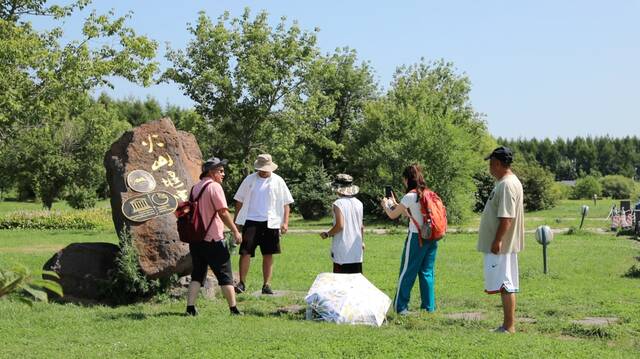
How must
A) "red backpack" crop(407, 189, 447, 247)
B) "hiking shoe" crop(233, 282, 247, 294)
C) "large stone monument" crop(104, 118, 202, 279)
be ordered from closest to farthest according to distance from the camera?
"red backpack" crop(407, 189, 447, 247), "large stone monument" crop(104, 118, 202, 279), "hiking shoe" crop(233, 282, 247, 294)

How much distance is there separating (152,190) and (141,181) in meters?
0.22

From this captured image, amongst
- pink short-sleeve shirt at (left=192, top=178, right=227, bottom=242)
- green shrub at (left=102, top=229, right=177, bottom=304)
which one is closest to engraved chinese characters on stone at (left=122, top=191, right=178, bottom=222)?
green shrub at (left=102, top=229, right=177, bottom=304)

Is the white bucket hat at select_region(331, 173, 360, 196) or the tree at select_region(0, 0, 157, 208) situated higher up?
the tree at select_region(0, 0, 157, 208)

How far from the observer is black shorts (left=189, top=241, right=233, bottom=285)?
8.17 metres

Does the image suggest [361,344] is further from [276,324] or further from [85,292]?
[85,292]

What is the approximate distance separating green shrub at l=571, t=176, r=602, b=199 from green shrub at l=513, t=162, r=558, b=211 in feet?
45.6

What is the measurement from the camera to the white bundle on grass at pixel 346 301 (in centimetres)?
758

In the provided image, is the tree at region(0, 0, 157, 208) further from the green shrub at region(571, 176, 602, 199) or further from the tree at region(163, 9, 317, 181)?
the green shrub at region(571, 176, 602, 199)

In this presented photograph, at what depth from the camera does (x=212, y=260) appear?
8.20m

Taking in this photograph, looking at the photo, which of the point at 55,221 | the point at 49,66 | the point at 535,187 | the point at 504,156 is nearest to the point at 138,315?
the point at 504,156

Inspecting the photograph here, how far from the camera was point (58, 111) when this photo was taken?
19672mm

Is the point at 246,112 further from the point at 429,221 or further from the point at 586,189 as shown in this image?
the point at 586,189

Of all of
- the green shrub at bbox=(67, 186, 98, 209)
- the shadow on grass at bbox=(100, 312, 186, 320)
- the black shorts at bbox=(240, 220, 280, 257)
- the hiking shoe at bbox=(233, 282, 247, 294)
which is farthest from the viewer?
the green shrub at bbox=(67, 186, 98, 209)

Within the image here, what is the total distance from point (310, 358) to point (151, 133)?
5.32 m
